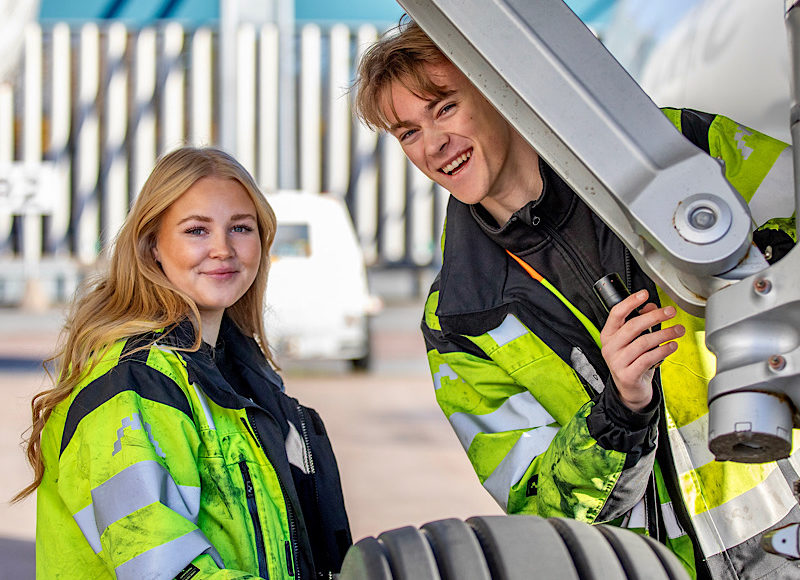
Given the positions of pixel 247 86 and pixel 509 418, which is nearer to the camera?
pixel 509 418

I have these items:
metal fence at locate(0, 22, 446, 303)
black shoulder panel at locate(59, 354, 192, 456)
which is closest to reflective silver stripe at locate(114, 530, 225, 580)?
black shoulder panel at locate(59, 354, 192, 456)

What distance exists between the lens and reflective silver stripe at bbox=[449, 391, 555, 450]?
187 cm

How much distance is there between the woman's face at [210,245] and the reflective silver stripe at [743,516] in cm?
95

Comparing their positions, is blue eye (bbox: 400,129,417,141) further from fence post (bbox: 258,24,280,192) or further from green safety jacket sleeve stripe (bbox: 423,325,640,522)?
fence post (bbox: 258,24,280,192)

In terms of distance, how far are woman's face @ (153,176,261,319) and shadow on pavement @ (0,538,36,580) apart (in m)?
2.56

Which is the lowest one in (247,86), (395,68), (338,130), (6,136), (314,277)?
(395,68)

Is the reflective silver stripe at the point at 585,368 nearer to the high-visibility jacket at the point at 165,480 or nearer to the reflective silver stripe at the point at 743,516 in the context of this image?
the reflective silver stripe at the point at 743,516

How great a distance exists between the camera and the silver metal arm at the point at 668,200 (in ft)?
3.60

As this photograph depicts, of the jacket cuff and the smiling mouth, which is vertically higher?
the smiling mouth

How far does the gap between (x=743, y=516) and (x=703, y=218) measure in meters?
0.77

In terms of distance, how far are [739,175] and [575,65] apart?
69cm

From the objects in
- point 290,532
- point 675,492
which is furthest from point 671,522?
point 290,532

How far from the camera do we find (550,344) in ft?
6.14

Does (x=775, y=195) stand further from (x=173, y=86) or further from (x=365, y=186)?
(x=173, y=86)
